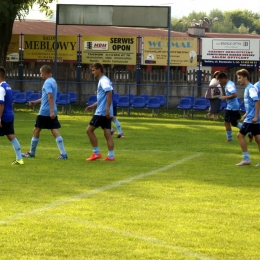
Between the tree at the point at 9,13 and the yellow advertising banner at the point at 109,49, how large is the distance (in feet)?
8.52

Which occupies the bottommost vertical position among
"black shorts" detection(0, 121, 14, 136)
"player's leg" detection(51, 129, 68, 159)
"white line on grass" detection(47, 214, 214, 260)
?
"white line on grass" detection(47, 214, 214, 260)

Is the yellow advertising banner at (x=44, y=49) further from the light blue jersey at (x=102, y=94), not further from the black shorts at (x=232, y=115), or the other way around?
the light blue jersey at (x=102, y=94)

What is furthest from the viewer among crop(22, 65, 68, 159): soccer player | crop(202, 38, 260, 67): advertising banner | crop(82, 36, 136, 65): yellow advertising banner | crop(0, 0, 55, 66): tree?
crop(202, 38, 260, 67): advertising banner

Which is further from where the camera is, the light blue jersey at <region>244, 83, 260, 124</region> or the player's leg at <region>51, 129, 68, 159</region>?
the player's leg at <region>51, 129, 68, 159</region>

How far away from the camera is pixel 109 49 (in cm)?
3800

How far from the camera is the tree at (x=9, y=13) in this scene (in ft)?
108

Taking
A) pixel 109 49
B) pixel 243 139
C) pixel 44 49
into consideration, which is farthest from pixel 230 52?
pixel 243 139

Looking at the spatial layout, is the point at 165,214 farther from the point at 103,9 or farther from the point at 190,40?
the point at 190,40

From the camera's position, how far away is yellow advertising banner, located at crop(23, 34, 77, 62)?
38.5 m

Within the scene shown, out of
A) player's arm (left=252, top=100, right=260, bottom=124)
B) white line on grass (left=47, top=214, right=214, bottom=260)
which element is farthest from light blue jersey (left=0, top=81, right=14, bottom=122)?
white line on grass (left=47, top=214, right=214, bottom=260)

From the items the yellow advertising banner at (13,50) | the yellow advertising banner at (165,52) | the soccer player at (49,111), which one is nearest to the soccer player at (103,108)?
the soccer player at (49,111)

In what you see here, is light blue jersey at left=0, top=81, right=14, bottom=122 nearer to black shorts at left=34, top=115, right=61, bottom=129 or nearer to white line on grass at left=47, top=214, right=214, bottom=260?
black shorts at left=34, top=115, right=61, bottom=129

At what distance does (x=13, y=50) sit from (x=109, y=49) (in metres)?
4.94

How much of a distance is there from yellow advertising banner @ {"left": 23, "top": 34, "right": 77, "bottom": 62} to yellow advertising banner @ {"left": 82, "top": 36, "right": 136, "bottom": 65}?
834 millimetres
